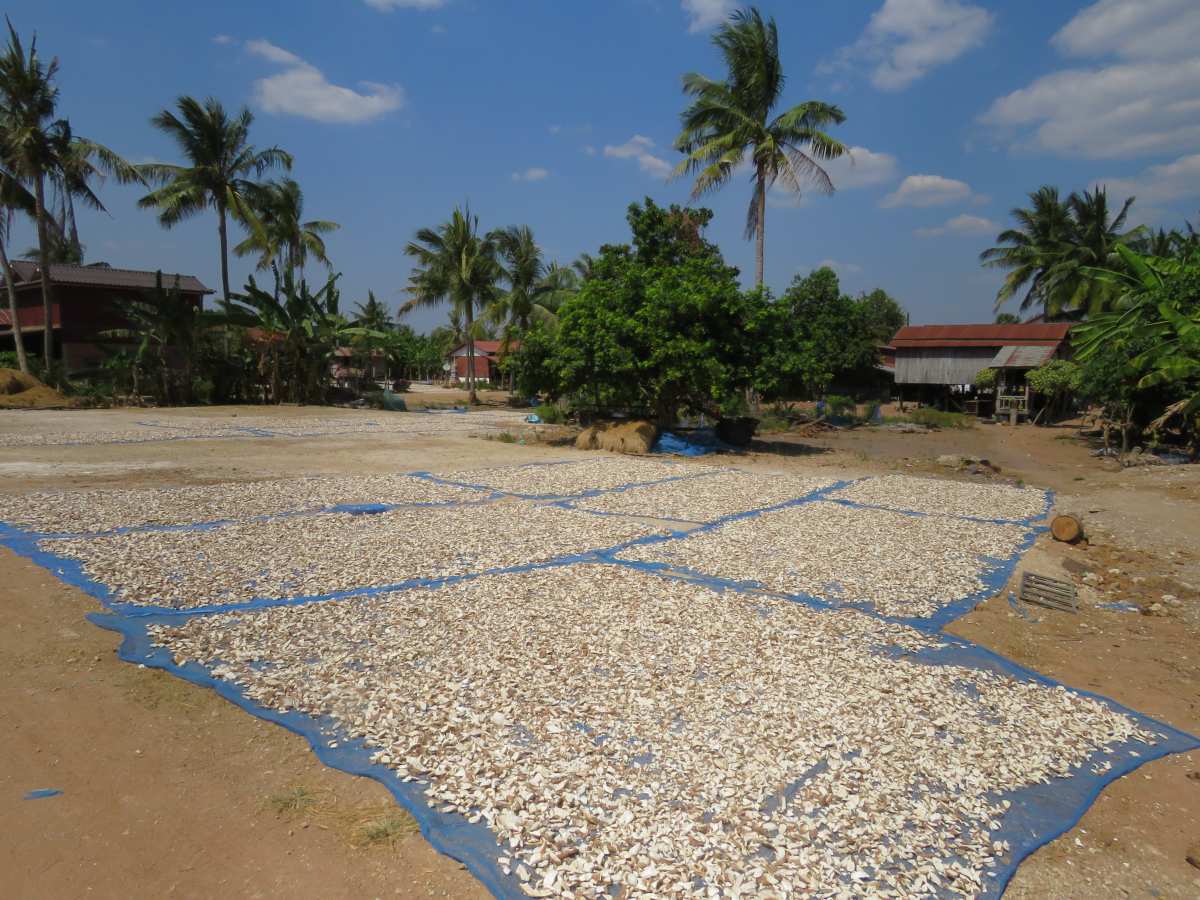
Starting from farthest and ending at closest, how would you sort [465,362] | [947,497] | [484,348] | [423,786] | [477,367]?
[484,348] < [465,362] < [477,367] < [947,497] < [423,786]

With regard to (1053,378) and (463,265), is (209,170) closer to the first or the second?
(463,265)

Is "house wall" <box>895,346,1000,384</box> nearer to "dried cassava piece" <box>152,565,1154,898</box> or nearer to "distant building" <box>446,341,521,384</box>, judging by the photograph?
"dried cassava piece" <box>152,565,1154,898</box>

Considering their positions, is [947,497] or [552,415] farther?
[552,415]

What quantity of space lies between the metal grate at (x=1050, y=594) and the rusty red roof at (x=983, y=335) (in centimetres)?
2794

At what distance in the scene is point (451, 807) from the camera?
3215 millimetres

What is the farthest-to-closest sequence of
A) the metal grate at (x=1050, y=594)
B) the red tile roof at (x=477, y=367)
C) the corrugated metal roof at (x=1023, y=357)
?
the red tile roof at (x=477, y=367) < the corrugated metal roof at (x=1023, y=357) < the metal grate at (x=1050, y=594)

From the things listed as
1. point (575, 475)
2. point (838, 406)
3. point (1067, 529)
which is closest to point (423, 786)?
point (1067, 529)

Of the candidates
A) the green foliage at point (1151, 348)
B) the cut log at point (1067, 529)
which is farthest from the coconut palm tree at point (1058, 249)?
the cut log at point (1067, 529)

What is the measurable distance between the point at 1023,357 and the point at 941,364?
4.23m

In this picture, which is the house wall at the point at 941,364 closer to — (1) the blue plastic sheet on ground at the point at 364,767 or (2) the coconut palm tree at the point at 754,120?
(2) the coconut palm tree at the point at 754,120

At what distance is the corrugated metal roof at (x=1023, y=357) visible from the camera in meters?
28.5

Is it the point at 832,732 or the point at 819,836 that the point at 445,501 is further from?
the point at 819,836

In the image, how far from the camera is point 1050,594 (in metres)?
6.57

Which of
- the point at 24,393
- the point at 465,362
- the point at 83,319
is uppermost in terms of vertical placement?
the point at 83,319
